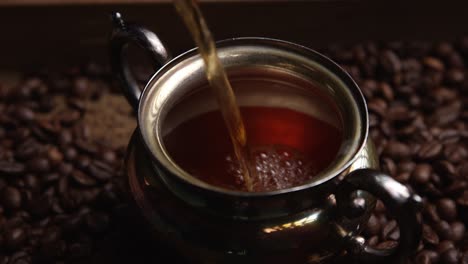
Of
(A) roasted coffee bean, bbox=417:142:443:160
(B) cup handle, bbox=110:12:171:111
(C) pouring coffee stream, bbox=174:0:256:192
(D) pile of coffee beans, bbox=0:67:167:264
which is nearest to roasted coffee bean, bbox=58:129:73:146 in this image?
(D) pile of coffee beans, bbox=0:67:167:264

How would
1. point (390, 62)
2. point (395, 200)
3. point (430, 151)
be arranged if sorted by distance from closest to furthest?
point (395, 200)
point (430, 151)
point (390, 62)

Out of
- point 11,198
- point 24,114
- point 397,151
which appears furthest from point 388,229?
point 24,114

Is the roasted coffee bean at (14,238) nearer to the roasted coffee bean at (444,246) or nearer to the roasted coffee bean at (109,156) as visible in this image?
the roasted coffee bean at (109,156)

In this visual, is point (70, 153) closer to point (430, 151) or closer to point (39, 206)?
point (39, 206)

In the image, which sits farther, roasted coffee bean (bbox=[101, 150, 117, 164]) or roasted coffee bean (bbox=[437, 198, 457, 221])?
roasted coffee bean (bbox=[101, 150, 117, 164])

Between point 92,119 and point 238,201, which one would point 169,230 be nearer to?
point 238,201

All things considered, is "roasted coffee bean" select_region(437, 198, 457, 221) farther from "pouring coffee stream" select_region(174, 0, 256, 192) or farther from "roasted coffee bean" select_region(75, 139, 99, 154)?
"roasted coffee bean" select_region(75, 139, 99, 154)
